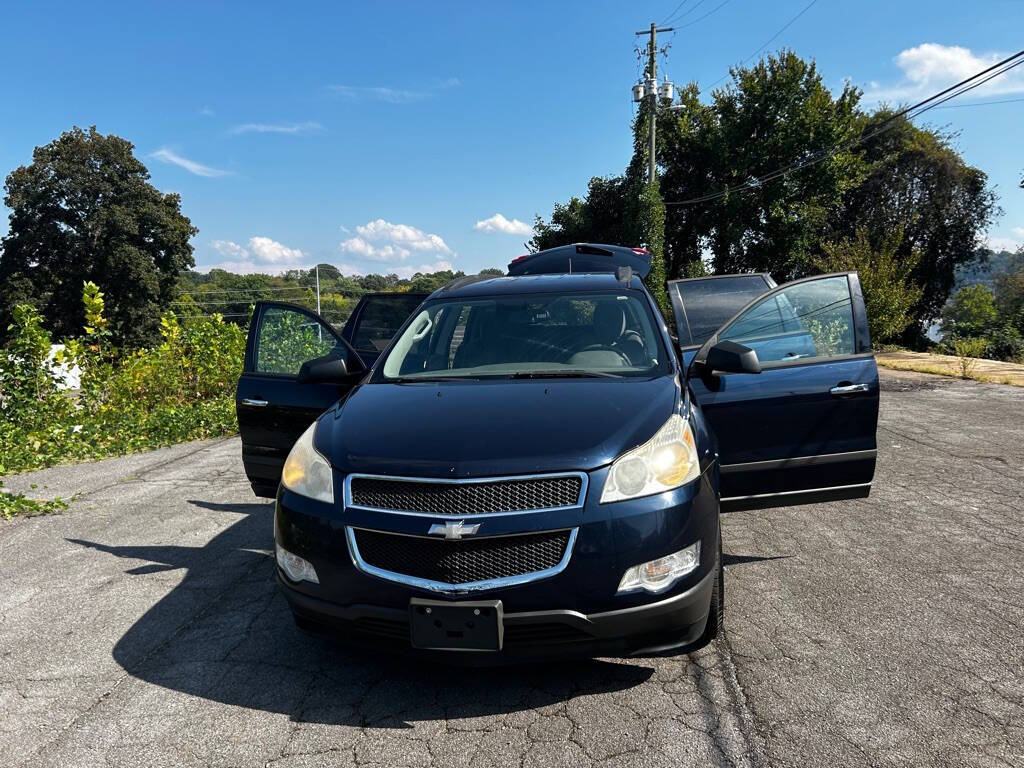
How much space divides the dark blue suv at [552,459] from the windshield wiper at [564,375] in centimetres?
1

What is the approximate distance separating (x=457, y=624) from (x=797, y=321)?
Result: 292 centimetres

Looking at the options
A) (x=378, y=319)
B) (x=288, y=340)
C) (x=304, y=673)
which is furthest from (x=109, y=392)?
(x=304, y=673)

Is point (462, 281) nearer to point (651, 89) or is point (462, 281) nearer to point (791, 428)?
point (791, 428)

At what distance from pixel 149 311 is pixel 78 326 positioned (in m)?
4.34

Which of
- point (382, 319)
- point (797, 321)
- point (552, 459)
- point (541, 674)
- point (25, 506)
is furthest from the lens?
point (25, 506)

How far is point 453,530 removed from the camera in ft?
8.23

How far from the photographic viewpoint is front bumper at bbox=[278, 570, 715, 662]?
2.52m

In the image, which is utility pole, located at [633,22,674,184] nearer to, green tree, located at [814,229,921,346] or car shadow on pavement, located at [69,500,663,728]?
green tree, located at [814,229,921,346]

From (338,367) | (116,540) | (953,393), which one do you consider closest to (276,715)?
(338,367)

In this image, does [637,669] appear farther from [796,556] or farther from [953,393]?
[953,393]

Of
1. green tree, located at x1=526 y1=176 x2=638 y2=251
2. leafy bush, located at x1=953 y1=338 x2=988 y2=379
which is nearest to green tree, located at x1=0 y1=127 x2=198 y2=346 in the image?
green tree, located at x1=526 y1=176 x2=638 y2=251

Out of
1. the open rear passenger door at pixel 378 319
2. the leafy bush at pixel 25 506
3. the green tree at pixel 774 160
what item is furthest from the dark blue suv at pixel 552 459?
the green tree at pixel 774 160

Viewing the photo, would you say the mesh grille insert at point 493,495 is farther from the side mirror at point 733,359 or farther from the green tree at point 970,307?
the green tree at point 970,307

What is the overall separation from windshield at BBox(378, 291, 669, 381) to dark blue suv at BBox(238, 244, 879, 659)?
0.5 inches
